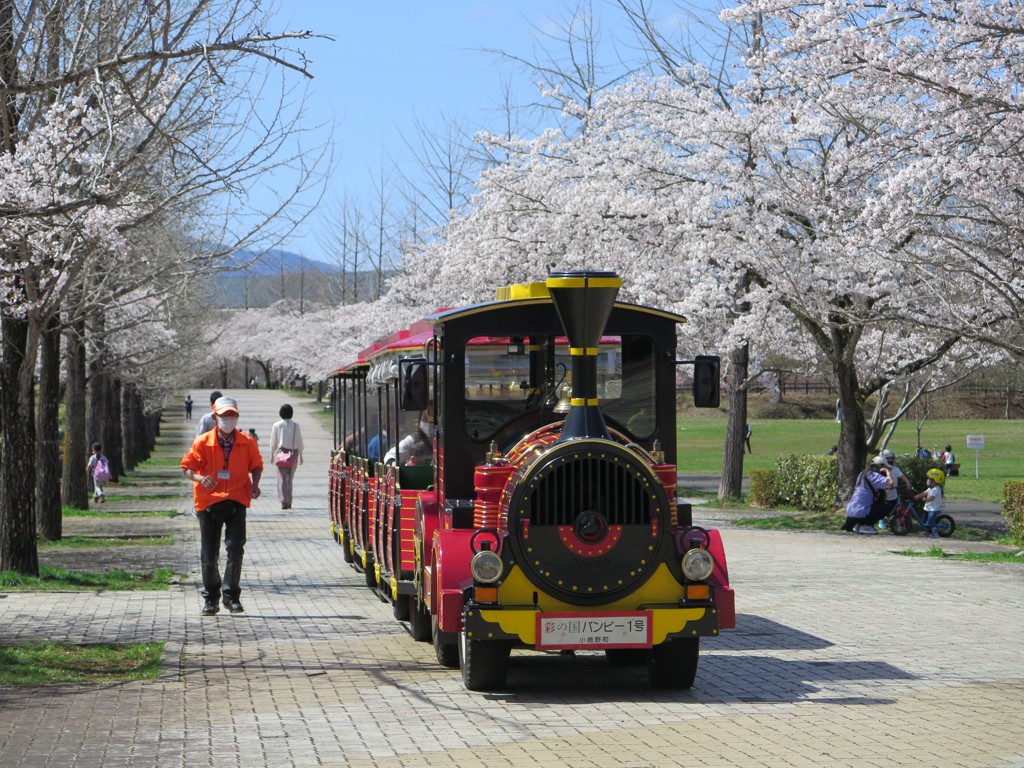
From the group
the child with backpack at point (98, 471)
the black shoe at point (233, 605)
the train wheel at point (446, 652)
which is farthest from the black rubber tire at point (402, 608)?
the child with backpack at point (98, 471)

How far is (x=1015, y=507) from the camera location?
763 inches

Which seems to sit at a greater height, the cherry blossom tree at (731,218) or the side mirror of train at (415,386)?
the cherry blossom tree at (731,218)

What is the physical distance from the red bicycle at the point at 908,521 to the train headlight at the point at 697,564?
1467 centimetres

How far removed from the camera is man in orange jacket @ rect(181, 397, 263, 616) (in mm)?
11656

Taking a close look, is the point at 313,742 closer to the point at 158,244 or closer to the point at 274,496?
the point at 158,244

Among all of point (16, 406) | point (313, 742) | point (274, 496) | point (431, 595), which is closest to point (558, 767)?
point (313, 742)

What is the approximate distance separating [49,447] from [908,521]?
42.9 feet

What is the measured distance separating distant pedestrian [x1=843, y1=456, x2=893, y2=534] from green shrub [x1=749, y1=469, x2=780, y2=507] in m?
5.69

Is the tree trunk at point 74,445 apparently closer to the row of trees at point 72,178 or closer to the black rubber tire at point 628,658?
the row of trees at point 72,178

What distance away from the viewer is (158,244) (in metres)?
21.7

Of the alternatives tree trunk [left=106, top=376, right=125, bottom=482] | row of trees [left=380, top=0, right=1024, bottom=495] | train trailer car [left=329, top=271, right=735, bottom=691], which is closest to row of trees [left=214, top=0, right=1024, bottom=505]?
row of trees [left=380, top=0, right=1024, bottom=495]

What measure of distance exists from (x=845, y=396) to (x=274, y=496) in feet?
45.1

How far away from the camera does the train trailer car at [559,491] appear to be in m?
8.38

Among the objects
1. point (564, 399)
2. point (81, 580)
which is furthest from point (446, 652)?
point (81, 580)
